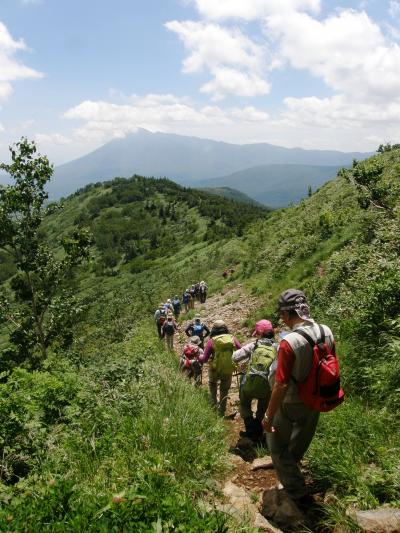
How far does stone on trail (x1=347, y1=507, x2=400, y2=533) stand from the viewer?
3.29m

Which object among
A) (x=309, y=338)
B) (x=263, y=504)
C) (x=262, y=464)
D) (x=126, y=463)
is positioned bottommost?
(x=262, y=464)

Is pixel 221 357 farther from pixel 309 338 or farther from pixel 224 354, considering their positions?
pixel 309 338

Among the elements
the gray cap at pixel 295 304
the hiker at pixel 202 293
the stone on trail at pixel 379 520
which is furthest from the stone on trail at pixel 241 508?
the hiker at pixel 202 293

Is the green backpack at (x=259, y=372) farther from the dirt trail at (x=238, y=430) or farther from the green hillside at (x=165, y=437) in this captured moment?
the dirt trail at (x=238, y=430)

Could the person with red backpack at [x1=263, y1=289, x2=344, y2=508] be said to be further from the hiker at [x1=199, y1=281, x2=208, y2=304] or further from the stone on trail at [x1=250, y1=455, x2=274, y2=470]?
the hiker at [x1=199, y1=281, x2=208, y2=304]

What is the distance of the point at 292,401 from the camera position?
424 centimetres

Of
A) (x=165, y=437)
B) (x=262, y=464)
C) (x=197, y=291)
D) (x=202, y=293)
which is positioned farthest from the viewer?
(x=197, y=291)

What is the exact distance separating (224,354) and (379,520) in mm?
4241

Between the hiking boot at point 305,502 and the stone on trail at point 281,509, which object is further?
the hiking boot at point 305,502

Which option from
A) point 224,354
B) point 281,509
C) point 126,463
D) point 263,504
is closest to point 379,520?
point 281,509

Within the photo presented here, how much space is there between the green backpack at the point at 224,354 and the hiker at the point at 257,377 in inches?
31.9

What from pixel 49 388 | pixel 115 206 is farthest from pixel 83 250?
pixel 115 206

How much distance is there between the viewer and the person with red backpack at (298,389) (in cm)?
399

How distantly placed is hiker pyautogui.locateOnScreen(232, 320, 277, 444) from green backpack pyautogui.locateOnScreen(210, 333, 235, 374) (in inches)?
31.9
